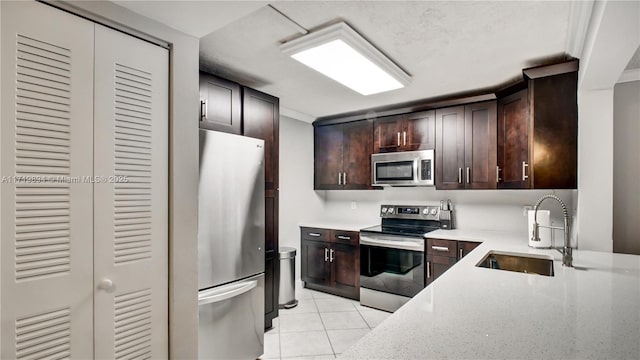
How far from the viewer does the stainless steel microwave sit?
3492 millimetres

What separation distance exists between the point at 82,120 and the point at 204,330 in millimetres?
1426

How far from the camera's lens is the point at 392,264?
3391 millimetres

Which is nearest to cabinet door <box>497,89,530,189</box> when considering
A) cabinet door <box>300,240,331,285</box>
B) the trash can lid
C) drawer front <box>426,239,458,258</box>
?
drawer front <box>426,239,458,258</box>

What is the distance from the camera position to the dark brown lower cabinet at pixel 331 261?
12.1ft

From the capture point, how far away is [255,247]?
244 centimetres

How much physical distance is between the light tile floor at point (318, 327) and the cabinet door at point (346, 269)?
0.43ft

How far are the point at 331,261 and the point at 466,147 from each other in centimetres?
202

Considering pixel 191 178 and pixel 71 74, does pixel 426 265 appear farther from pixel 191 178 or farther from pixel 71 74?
pixel 71 74

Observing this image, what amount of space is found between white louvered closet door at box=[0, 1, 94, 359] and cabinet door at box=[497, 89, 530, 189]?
3.05m

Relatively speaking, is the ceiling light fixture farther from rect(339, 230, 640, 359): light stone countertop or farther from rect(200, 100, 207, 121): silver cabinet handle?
rect(339, 230, 640, 359): light stone countertop

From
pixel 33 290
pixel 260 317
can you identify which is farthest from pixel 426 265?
pixel 33 290

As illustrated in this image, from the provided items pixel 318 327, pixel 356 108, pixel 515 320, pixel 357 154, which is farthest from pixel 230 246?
pixel 356 108

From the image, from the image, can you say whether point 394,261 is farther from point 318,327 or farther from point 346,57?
point 346,57

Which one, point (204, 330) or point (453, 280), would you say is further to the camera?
point (204, 330)
